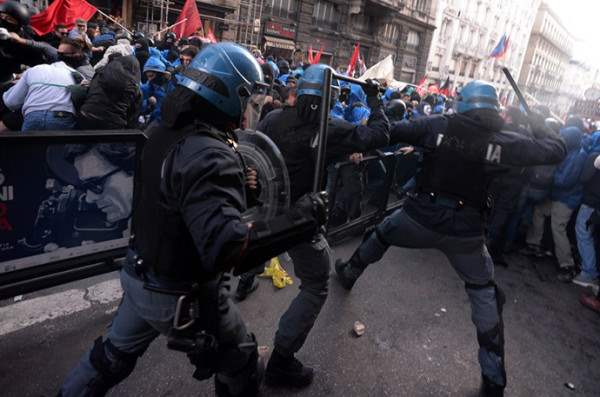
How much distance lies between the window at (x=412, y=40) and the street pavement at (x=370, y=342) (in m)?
32.0

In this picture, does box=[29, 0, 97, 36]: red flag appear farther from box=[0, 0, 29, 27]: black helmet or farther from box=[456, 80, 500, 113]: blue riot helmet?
box=[456, 80, 500, 113]: blue riot helmet

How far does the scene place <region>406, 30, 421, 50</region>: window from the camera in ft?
107

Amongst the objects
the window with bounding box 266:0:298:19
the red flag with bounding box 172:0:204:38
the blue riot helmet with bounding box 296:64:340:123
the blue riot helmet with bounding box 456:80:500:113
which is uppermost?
the window with bounding box 266:0:298:19

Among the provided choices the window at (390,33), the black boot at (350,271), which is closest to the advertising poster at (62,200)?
the black boot at (350,271)

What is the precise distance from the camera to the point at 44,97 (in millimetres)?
3689

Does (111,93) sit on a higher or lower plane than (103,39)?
lower

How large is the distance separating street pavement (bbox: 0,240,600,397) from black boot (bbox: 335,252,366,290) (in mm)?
114

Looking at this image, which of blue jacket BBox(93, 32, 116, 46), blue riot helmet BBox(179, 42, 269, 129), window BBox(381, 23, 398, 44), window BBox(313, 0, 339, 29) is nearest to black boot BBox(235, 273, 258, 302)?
blue riot helmet BBox(179, 42, 269, 129)

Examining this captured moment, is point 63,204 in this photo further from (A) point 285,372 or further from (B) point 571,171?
(B) point 571,171

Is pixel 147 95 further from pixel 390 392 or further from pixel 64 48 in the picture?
pixel 390 392

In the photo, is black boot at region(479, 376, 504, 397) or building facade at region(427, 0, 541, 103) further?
building facade at region(427, 0, 541, 103)

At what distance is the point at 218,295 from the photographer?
1.80 m

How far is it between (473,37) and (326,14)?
23.7 m

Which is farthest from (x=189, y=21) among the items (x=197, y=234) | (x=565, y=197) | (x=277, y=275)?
(x=197, y=234)
